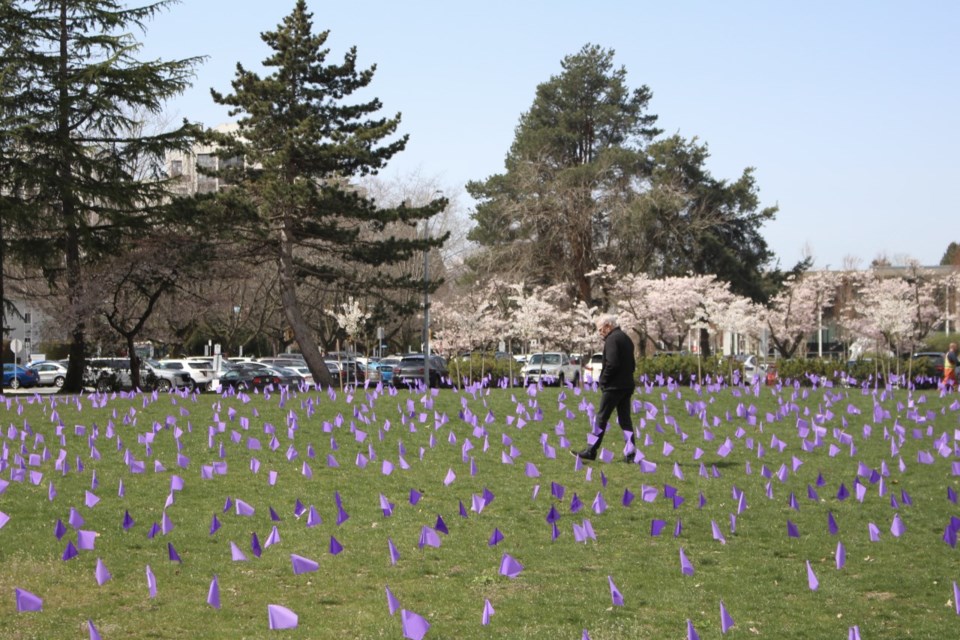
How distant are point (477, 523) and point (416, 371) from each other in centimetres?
3313

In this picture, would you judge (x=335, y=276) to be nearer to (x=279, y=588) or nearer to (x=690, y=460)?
(x=690, y=460)

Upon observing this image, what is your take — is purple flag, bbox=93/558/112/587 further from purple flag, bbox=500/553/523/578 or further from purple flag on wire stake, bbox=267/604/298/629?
purple flag, bbox=500/553/523/578

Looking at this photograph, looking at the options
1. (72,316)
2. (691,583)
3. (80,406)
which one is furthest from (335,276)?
(691,583)

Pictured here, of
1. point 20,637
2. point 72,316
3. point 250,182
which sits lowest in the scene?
point 20,637

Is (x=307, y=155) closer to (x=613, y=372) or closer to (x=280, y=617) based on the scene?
(x=613, y=372)

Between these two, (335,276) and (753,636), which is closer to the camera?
(753,636)

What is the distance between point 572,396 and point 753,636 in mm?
13084

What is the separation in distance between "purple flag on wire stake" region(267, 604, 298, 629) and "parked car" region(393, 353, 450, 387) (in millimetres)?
35543

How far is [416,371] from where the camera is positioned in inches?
1661

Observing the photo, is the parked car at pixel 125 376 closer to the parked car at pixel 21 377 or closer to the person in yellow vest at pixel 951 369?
the parked car at pixel 21 377

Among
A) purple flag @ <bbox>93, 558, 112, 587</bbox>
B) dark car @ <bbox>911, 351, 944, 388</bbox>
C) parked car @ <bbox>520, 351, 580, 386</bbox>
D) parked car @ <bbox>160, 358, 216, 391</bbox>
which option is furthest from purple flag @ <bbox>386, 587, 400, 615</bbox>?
parked car @ <bbox>160, 358, 216, 391</bbox>

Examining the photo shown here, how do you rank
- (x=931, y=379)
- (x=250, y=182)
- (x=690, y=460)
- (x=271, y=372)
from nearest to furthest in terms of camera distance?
1. (x=690, y=460)
2. (x=250, y=182)
3. (x=931, y=379)
4. (x=271, y=372)

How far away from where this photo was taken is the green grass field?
251 inches

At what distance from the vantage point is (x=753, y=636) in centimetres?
588
